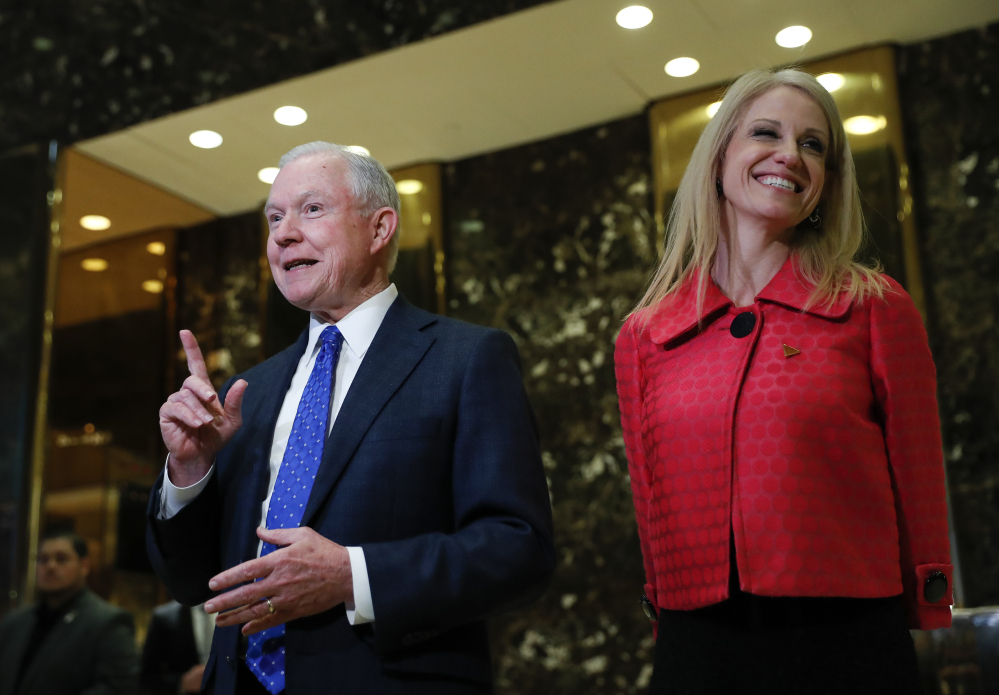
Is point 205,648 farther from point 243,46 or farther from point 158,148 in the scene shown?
point 243,46

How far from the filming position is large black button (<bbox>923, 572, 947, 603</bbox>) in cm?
159

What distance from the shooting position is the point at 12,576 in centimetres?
399

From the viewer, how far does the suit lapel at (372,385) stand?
179cm

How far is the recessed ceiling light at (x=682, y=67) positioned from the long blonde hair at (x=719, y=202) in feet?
5.07

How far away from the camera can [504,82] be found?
3646 mm

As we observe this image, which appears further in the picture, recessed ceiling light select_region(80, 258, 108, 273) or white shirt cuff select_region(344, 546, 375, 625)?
recessed ceiling light select_region(80, 258, 108, 273)

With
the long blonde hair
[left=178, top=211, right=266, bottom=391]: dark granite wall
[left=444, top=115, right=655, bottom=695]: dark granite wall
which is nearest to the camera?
the long blonde hair

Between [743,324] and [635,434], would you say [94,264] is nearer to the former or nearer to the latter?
[635,434]

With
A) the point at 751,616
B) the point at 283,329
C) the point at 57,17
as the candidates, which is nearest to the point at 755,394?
the point at 751,616

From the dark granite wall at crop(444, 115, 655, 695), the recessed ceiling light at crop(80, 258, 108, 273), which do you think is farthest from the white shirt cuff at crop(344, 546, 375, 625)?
the recessed ceiling light at crop(80, 258, 108, 273)

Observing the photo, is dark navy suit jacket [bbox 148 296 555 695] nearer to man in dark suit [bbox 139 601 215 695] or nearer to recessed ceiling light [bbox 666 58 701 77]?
recessed ceiling light [bbox 666 58 701 77]

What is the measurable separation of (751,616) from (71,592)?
318cm

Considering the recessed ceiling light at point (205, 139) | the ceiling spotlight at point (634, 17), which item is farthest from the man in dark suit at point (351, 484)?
the recessed ceiling light at point (205, 139)

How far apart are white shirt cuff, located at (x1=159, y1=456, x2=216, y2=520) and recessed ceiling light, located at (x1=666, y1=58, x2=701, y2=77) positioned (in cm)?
226
